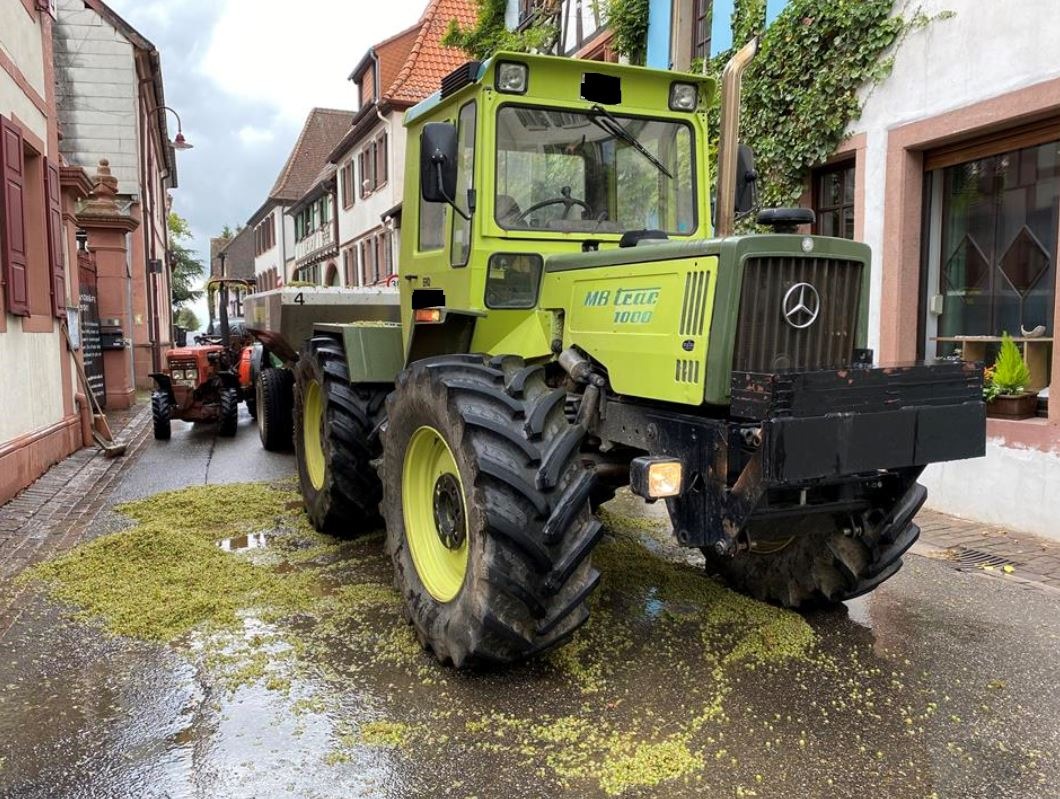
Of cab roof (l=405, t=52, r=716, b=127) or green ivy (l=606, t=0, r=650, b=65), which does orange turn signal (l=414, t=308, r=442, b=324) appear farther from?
green ivy (l=606, t=0, r=650, b=65)

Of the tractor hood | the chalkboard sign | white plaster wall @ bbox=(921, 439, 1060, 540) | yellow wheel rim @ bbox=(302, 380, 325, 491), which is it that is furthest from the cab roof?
the chalkboard sign

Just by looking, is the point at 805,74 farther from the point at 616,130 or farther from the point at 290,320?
the point at 290,320

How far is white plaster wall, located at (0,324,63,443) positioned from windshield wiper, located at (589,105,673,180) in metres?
5.28

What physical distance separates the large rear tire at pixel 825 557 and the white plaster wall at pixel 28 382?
5.92m

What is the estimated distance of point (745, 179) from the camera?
183 inches

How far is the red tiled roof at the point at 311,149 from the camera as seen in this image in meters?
44.1

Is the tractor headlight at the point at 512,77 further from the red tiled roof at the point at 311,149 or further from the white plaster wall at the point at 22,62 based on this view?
the red tiled roof at the point at 311,149

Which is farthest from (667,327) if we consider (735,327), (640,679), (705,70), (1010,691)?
(705,70)

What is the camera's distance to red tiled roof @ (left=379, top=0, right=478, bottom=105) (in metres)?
22.6


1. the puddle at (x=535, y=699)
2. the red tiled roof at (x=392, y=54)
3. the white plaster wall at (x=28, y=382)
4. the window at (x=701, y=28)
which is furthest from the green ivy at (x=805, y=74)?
the red tiled roof at (x=392, y=54)

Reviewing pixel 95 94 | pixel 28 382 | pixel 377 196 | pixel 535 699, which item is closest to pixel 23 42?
pixel 28 382

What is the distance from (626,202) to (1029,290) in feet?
12.8

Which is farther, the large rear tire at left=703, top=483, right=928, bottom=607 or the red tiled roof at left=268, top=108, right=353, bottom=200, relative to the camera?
the red tiled roof at left=268, top=108, right=353, bottom=200

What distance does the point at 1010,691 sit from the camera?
3596mm
